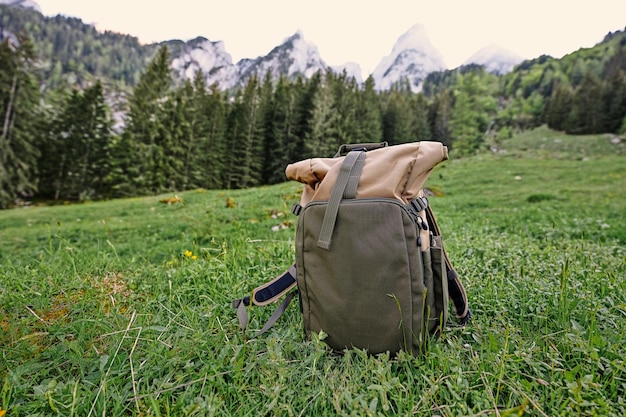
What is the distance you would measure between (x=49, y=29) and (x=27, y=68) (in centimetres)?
18518

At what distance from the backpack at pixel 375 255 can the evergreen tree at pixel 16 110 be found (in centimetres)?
3229

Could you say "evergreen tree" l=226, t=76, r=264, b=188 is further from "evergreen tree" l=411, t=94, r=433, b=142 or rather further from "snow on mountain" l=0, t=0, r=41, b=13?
"snow on mountain" l=0, t=0, r=41, b=13

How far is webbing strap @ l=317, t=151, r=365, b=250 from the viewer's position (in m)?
1.65

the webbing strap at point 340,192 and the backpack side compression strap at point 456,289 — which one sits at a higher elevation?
the webbing strap at point 340,192

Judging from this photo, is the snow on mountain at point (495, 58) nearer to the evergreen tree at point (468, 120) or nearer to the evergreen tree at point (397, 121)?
the evergreen tree at point (468, 120)

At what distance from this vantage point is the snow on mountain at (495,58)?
167125mm

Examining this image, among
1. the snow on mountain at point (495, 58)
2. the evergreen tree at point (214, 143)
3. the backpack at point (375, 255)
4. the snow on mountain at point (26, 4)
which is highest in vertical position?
the snow on mountain at point (26, 4)

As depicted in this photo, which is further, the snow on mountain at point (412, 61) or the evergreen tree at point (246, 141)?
the snow on mountain at point (412, 61)

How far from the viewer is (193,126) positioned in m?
32.4

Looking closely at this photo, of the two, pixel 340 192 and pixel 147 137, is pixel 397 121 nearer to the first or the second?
pixel 147 137

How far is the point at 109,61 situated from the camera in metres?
154

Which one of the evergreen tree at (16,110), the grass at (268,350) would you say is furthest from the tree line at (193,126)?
the grass at (268,350)

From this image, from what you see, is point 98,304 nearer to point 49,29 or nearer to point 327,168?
point 327,168

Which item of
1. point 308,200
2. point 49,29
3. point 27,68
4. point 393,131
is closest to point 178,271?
point 308,200
